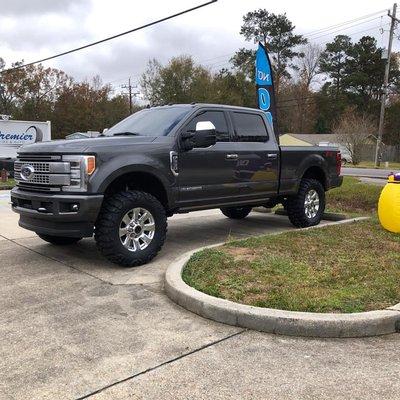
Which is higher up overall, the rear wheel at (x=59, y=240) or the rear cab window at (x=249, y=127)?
the rear cab window at (x=249, y=127)

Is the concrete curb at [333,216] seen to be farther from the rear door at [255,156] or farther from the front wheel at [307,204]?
the rear door at [255,156]

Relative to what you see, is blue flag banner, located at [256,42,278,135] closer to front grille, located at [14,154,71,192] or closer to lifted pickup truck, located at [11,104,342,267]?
lifted pickup truck, located at [11,104,342,267]

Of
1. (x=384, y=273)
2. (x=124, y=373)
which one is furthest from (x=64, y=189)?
(x=384, y=273)

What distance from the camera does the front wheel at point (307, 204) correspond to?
348 inches

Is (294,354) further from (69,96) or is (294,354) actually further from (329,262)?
(69,96)

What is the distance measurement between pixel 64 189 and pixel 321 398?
3.76m

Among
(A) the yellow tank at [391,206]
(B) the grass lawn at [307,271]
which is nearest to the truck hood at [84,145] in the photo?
(B) the grass lawn at [307,271]

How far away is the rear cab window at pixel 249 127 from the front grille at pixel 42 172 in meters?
2.94

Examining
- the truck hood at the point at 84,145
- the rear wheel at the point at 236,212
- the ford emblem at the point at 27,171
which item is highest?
the truck hood at the point at 84,145

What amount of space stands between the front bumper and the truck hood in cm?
52

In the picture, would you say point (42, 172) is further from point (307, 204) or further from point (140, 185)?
point (307, 204)

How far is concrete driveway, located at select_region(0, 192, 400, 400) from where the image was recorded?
10.6 feet

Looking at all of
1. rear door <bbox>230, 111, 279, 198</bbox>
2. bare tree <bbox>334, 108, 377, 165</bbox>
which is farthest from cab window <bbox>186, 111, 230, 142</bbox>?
bare tree <bbox>334, 108, 377, 165</bbox>

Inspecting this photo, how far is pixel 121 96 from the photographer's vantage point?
6744 cm
